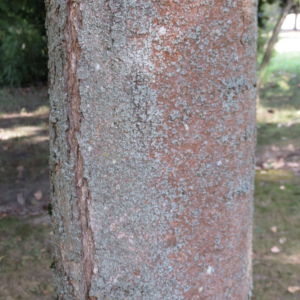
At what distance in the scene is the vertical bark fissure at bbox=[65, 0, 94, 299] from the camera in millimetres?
1096

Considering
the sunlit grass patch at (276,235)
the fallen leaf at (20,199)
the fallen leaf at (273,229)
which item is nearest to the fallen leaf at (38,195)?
the fallen leaf at (20,199)

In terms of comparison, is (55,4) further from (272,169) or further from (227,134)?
(272,169)

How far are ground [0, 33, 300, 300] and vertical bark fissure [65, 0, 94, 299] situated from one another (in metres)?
2.39

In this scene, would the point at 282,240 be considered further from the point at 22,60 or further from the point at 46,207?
the point at 22,60

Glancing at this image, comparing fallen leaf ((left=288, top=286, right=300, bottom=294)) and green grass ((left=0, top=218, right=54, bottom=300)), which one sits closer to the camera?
fallen leaf ((left=288, top=286, right=300, bottom=294))

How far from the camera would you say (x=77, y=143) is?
1137 mm

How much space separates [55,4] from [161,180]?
17.3 inches

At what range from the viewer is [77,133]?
113 centimetres

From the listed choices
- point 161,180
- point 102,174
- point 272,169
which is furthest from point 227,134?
point 272,169

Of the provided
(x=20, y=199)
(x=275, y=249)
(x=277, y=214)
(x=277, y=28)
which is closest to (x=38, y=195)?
(x=20, y=199)

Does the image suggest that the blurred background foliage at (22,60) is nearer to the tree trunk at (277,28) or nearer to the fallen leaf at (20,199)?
the tree trunk at (277,28)

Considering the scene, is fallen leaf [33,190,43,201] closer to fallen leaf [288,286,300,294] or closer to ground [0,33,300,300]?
ground [0,33,300,300]

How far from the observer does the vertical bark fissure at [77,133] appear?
1.10m

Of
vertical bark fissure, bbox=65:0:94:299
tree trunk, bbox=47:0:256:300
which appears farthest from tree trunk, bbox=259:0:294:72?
vertical bark fissure, bbox=65:0:94:299
